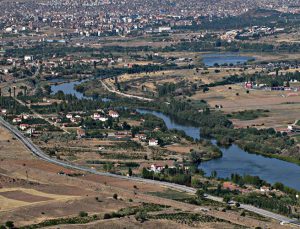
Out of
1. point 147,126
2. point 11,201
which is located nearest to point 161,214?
point 11,201

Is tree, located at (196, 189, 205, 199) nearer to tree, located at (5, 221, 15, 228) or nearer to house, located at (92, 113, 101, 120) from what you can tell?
tree, located at (5, 221, 15, 228)

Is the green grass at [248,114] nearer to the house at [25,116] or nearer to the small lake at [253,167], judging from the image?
the small lake at [253,167]

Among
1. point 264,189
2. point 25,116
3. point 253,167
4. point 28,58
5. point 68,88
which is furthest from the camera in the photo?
point 28,58

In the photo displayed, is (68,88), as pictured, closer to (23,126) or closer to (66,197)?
(23,126)

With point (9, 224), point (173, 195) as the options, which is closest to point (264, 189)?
point (173, 195)

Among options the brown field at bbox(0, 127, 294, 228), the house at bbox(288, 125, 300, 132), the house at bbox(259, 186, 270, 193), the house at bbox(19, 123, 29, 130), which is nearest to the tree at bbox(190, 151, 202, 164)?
the brown field at bbox(0, 127, 294, 228)
